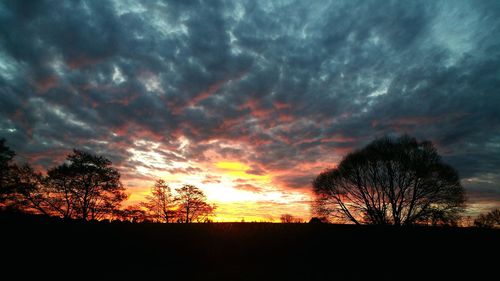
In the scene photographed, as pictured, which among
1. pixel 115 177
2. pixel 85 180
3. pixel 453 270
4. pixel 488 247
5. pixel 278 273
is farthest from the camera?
pixel 115 177

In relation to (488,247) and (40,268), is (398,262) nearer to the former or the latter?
(488,247)

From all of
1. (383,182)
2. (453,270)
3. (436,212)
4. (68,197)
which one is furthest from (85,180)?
(436,212)

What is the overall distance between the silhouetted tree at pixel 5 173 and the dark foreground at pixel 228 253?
28590 millimetres

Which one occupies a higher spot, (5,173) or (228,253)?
(5,173)

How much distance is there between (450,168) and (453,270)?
28579 millimetres

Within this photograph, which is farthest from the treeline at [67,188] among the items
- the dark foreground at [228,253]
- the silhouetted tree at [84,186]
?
the dark foreground at [228,253]

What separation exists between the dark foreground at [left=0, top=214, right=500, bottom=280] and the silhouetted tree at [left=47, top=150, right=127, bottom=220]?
2748cm

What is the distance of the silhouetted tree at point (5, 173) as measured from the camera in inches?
1043

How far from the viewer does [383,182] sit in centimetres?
3111

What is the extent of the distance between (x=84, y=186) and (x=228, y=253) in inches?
1252

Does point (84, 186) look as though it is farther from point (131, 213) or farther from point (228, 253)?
point (228, 253)

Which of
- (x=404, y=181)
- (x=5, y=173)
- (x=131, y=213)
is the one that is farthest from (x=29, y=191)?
(x=404, y=181)

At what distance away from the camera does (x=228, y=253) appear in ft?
25.2

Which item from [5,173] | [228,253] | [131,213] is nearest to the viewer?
[228,253]
